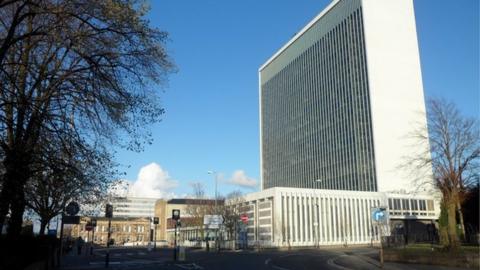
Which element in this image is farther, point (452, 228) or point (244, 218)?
point (244, 218)

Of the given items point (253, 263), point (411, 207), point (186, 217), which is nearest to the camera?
point (253, 263)

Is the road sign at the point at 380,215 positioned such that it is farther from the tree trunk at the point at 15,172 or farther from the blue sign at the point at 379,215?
the tree trunk at the point at 15,172

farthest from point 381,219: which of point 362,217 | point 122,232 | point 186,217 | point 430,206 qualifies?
point 122,232

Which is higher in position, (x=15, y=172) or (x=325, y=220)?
(x=325, y=220)

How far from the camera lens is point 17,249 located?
1723cm

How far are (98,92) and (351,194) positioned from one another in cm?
9115

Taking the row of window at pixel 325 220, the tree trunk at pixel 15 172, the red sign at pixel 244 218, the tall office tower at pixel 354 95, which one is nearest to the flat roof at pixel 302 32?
the tall office tower at pixel 354 95

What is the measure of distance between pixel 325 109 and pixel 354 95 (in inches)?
490

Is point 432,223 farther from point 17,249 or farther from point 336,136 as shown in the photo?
point 17,249

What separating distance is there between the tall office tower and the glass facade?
27cm

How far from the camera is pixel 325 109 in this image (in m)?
132

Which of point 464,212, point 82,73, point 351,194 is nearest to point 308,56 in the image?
point 351,194

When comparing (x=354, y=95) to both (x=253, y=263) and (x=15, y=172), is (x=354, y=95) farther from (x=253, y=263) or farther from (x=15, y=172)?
(x=15, y=172)

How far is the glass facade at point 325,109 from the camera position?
119 meters
